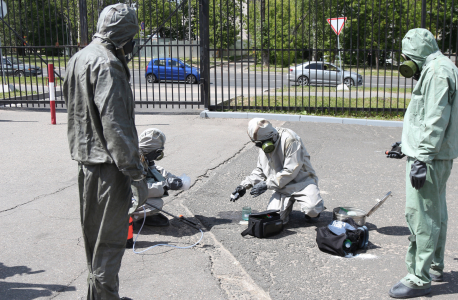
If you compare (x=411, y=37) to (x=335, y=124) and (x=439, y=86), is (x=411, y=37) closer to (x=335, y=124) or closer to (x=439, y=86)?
(x=439, y=86)

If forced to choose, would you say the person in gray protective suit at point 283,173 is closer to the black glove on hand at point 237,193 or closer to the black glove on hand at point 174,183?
the black glove on hand at point 237,193

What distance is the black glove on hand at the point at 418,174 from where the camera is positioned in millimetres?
3295

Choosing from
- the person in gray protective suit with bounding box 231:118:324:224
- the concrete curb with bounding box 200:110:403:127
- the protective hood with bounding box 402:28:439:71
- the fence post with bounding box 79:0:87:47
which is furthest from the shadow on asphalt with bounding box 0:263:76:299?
the fence post with bounding box 79:0:87:47

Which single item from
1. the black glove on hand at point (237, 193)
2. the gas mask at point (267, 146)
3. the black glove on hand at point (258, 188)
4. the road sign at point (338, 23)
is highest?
the road sign at point (338, 23)

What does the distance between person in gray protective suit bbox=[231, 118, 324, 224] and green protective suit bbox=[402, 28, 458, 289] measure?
1.50m

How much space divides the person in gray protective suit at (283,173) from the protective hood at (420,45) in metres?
1.74

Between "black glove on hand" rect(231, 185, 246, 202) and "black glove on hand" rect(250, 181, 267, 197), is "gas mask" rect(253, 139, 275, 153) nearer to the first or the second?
"black glove on hand" rect(250, 181, 267, 197)

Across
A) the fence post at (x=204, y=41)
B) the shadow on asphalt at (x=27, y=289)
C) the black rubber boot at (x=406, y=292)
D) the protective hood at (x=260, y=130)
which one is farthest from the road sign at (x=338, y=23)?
the shadow on asphalt at (x=27, y=289)

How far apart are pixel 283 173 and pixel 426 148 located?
189cm

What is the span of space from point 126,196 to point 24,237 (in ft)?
7.49

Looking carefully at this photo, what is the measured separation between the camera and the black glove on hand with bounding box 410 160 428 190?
329cm

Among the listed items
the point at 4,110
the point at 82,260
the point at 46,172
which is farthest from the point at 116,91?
the point at 4,110

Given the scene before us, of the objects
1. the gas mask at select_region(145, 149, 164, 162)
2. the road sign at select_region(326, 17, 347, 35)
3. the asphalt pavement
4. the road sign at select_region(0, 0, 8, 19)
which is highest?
the road sign at select_region(0, 0, 8, 19)

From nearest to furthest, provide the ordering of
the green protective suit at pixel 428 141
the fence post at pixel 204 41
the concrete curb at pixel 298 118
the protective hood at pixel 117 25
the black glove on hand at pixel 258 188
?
the protective hood at pixel 117 25 < the green protective suit at pixel 428 141 < the black glove on hand at pixel 258 188 < the concrete curb at pixel 298 118 < the fence post at pixel 204 41
